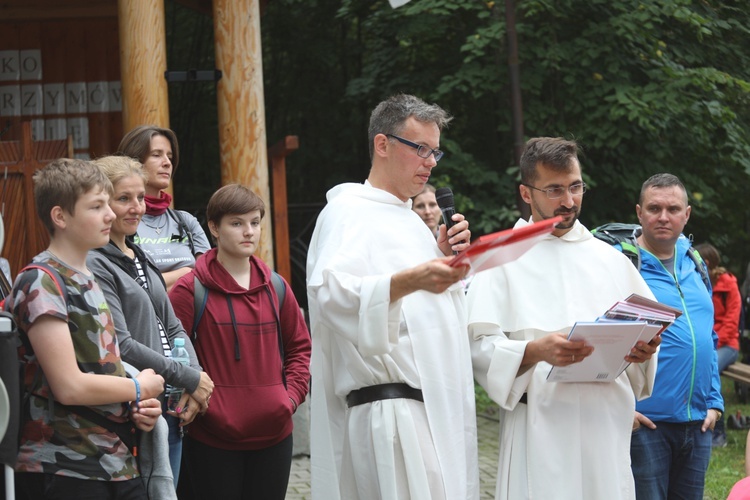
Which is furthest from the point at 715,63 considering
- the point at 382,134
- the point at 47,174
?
the point at 47,174

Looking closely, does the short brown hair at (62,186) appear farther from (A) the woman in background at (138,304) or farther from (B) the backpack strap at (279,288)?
(B) the backpack strap at (279,288)

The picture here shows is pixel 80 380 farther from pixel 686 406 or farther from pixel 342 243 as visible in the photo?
pixel 686 406

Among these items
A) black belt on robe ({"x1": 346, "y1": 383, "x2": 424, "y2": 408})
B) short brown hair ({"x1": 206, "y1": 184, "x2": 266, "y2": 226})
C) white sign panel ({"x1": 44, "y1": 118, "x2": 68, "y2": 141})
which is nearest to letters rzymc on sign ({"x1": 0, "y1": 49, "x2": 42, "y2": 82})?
white sign panel ({"x1": 44, "y1": 118, "x2": 68, "y2": 141})

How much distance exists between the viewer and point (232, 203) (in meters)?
4.57

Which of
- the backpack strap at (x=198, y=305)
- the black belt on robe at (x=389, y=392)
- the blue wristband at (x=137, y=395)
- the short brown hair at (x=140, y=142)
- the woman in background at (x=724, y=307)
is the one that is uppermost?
the short brown hair at (x=140, y=142)

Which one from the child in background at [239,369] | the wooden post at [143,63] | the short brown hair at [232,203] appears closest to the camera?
the child in background at [239,369]

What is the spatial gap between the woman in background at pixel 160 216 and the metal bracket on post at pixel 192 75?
7.94 feet

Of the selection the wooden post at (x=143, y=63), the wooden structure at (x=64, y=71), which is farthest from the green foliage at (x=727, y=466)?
the wooden structure at (x=64, y=71)

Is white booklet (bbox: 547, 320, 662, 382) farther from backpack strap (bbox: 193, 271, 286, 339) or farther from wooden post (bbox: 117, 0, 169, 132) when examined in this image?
wooden post (bbox: 117, 0, 169, 132)

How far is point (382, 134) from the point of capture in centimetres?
416

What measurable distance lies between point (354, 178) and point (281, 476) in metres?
10.6

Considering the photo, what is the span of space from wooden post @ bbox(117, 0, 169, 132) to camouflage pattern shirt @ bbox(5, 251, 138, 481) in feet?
13.1

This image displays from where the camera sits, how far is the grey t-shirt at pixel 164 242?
4.95 metres

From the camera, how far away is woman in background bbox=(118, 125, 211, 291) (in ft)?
16.3
